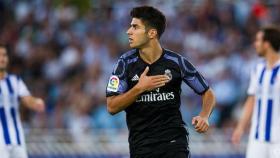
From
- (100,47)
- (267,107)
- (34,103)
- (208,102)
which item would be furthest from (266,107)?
(100,47)

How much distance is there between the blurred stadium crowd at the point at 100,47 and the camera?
16594 mm

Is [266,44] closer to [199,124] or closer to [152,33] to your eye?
[152,33]

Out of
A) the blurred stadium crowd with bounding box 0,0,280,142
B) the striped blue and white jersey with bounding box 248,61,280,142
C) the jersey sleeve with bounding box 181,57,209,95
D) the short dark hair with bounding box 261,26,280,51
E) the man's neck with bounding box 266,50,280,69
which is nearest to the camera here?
the jersey sleeve with bounding box 181,57,209,95

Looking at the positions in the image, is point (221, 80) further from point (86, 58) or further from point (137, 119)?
point (137, 119)

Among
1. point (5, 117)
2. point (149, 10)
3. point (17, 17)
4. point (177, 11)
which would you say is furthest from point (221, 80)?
point (149, 10)

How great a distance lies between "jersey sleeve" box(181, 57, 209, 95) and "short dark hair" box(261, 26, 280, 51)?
289 cm

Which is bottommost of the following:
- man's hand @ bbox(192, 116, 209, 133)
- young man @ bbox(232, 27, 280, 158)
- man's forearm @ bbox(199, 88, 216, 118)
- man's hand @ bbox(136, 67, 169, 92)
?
young man @ bbox(232, 27, 280, 158)

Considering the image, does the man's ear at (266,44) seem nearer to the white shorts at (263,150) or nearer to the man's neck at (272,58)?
the man's neck at (272,58)

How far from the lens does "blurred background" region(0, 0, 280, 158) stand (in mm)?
15328

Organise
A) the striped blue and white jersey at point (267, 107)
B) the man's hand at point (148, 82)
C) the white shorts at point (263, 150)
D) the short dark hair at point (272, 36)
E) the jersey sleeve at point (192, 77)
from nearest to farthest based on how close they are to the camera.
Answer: the man's hand at point (148, 82)
the jersey sleeve at point (192, 77)
the white shorts at point (263, 150)
the striped blue and white jersey at point (267, 107)
the short dark hair at point (272, 36)

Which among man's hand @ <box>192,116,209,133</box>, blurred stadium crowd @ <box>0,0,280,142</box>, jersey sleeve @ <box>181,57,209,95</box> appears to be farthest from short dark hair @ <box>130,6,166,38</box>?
blurred stadium crowd @ <box>0,0,280,142</box>

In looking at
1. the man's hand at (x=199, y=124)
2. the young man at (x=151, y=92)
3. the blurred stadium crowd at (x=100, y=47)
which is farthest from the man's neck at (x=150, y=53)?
the blurred stadium crowd at (x=100, y=47)

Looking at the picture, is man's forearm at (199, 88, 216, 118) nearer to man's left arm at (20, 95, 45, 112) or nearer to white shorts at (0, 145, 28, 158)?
man's left arm at (20, 95, 45, 112)

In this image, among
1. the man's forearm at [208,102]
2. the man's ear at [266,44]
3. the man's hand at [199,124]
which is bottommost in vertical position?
the man's hand at [199,124]
